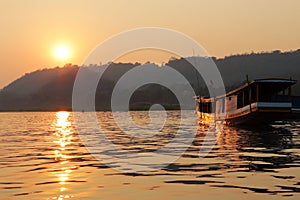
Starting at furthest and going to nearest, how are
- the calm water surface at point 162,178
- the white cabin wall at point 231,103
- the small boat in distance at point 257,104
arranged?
the white cabin wall at point 231,103
the small boat in distance at point 257,104
the calm water surface at point 162,178

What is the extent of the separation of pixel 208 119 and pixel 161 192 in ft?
194

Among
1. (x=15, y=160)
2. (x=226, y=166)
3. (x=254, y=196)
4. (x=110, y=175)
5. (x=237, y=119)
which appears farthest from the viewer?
(x=237, y=119)

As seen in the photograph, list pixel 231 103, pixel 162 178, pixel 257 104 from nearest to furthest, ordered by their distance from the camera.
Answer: pixel 162 178 < pixel 257 104 < pixel 231 103

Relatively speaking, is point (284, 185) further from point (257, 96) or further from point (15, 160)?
point (257, 96)

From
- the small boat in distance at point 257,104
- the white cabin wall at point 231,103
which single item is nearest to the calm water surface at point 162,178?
the small boat in distance at point 257,104

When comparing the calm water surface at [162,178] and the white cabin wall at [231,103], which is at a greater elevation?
the white cabin wall at [231,103]

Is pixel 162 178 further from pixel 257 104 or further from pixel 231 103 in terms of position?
pixel 231 103

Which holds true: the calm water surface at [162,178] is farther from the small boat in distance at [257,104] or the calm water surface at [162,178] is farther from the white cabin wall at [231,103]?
the white cabin wall at [231,103]

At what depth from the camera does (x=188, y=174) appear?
70.2ft

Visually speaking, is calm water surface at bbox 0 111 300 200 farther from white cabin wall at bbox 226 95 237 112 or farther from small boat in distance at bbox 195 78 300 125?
white cabin wall at bbox 226 95 237 112

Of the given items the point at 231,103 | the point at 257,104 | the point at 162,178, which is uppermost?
the point at 231,103

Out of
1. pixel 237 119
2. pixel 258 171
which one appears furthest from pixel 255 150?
pixel 237 119

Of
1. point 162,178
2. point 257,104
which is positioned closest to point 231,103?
point 257,104

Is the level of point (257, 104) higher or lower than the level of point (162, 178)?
higher
